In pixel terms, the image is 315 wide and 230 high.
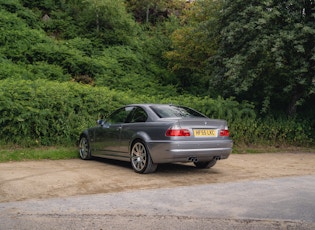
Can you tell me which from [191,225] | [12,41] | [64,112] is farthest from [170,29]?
[191,225]

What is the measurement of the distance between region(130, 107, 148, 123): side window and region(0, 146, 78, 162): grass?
117 inches

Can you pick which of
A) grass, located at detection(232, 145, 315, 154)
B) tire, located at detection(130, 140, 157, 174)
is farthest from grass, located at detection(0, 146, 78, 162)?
grass, located at detection(232, 145, 315, 154)

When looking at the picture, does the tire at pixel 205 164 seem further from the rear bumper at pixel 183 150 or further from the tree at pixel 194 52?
the tree at pixel 194 52

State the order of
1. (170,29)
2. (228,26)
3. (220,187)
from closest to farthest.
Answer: (220,187), (228,26), (170,29)

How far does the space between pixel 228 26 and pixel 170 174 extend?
929cm

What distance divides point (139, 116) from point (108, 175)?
156 cm

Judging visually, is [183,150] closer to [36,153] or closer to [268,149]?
[36,153]

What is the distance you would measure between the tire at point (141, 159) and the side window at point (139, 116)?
0.54 m

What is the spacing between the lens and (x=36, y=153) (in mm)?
10422

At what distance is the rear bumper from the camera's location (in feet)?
24.9

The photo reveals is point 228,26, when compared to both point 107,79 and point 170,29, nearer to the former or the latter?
point 107,79

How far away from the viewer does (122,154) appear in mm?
8844

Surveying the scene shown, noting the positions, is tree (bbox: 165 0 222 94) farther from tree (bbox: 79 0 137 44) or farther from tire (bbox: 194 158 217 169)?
tire (bbox: 194 158 217 169)

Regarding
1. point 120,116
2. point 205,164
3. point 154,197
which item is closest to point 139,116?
point 120,116
